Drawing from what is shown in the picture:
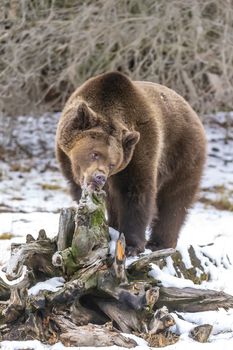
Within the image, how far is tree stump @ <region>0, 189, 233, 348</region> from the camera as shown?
4871 mm

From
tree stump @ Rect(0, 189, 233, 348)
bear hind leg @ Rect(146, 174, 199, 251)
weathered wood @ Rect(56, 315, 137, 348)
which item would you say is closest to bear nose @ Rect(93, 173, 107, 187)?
tree stump @ Rect(0, 189, 233, 348)

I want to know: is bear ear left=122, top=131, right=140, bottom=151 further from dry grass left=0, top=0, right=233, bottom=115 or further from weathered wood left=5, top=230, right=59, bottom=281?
dry grass left=0, top=0, right=233, bottom=115

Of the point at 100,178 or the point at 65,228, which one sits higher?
the point at 100,178

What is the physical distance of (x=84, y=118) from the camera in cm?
567

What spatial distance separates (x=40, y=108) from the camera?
15.9 m

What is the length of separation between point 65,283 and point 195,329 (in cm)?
92

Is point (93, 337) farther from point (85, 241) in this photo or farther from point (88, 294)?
Answer: point (85, 241)

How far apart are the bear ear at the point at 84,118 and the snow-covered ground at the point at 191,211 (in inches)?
46.4

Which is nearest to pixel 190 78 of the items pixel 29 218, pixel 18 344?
pixel 29 218

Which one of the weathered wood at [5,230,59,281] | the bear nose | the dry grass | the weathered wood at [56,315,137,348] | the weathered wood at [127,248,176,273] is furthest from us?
the dry grass

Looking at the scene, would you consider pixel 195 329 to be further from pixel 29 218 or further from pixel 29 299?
pixel 29 218

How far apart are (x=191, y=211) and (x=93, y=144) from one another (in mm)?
6917

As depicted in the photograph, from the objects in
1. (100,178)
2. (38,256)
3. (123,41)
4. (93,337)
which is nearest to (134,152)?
(100,178)

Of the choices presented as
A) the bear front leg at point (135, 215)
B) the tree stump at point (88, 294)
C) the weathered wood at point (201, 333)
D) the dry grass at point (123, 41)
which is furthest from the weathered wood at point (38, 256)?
the dry grass at point (123, 41)
